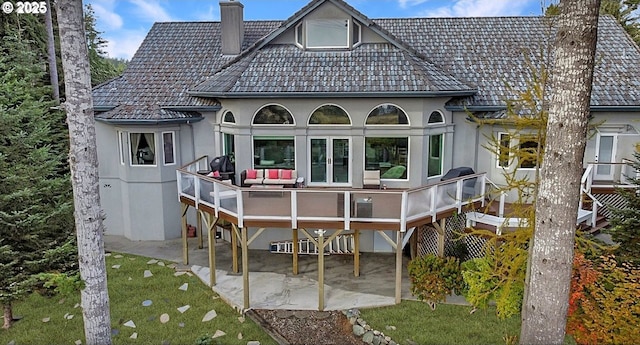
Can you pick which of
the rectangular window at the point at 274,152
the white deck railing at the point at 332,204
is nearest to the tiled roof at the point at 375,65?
the rectangular window at the point at 274,152

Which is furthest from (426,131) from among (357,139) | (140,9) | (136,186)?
(140,9)

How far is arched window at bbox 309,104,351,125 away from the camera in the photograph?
1290cm

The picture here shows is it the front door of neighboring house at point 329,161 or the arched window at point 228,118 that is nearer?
the front door of neighboring house at point 329,161

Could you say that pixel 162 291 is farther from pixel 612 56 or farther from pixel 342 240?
pixel 612 56

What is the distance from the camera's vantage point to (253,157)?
13445 mm

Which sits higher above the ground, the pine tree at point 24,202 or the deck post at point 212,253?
the pine tree at point 24,202

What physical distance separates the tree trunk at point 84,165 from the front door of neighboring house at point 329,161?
23.1 feet

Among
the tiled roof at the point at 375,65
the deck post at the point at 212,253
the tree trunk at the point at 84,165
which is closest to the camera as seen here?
the tree trunk at the point at 84,165

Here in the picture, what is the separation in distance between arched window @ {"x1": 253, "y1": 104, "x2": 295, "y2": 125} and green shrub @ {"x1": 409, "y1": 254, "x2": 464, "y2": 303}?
5.74 meters

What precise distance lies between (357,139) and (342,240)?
3.23 meters

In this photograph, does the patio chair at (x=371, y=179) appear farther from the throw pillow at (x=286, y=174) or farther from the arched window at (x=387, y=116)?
the throw pillow at (x=286, y=174)

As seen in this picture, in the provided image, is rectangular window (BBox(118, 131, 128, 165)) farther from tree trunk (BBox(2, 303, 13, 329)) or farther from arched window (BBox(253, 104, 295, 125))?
tree trunk (BBox(2, 303, 13, 329))

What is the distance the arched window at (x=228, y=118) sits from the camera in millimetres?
13697

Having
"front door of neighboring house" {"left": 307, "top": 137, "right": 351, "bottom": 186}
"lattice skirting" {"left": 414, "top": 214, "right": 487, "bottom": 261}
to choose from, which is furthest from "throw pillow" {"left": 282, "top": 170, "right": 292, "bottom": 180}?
"lattice skirting" {"left": 414, "top": 214, "right": 487, "bottom": 261}
